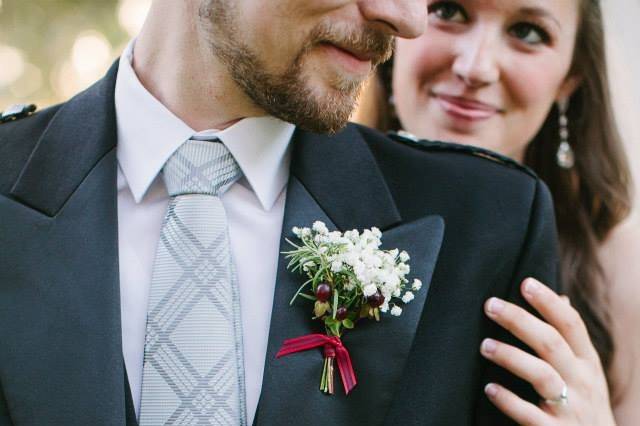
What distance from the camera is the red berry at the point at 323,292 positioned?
185 centimetres

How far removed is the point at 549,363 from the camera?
2.19 metres

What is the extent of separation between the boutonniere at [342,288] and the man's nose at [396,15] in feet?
1.40

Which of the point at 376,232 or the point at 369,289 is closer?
the point at 369,289

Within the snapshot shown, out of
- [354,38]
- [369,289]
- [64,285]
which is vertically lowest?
[64,285]

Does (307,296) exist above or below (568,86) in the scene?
below

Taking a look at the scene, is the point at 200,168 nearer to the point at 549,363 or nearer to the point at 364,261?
the point at 364,261

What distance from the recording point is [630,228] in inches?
131

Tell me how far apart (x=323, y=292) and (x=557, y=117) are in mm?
1702

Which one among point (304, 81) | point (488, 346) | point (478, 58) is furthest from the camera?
point (478, 58)

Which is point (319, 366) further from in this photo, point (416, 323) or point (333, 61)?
point (333, 61)

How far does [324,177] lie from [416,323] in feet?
1.28

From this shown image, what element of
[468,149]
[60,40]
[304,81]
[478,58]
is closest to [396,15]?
[304,81]

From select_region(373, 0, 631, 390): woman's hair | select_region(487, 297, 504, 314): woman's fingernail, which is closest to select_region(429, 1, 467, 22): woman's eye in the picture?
select_region(373, 0, 631, 390): woman's hair

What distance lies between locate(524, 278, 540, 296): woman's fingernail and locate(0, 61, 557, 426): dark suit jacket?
29 millimetres
